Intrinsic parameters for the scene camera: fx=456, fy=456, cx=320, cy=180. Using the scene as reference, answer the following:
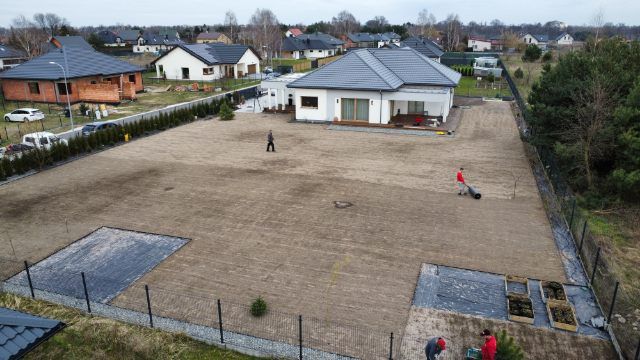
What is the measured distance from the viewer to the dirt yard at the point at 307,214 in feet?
44.8

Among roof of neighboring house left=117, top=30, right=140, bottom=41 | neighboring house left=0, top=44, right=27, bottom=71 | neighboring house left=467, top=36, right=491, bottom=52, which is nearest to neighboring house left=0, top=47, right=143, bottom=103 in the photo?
neighboring house left=0, top=44, right=27, bottom=71

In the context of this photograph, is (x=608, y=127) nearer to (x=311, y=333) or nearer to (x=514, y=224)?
(x=514, y=224)

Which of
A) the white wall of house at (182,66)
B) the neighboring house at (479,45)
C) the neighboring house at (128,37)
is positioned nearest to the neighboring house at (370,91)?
the white wall of house at (182,66)

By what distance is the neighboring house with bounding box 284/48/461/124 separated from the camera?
34.1 meters

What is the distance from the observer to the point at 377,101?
112 feet

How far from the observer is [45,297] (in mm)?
13023

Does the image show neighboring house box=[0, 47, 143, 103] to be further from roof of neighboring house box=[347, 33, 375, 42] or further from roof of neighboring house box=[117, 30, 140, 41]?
roof of neighboring house box=[347, 33, 375, 42]

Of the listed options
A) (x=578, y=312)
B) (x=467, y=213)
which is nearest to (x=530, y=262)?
(x=578, y=312)

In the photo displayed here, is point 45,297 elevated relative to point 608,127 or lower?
lower

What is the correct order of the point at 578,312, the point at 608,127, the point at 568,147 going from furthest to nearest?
the point at 568,147
the point at 608,127
the point at 578,312

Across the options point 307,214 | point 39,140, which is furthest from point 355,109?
point 39,140

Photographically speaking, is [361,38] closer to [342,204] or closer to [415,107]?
[415,107]

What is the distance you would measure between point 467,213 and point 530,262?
4222 mm

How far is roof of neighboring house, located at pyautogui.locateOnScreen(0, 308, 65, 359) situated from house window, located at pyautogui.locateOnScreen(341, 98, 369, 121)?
29.7 metres
